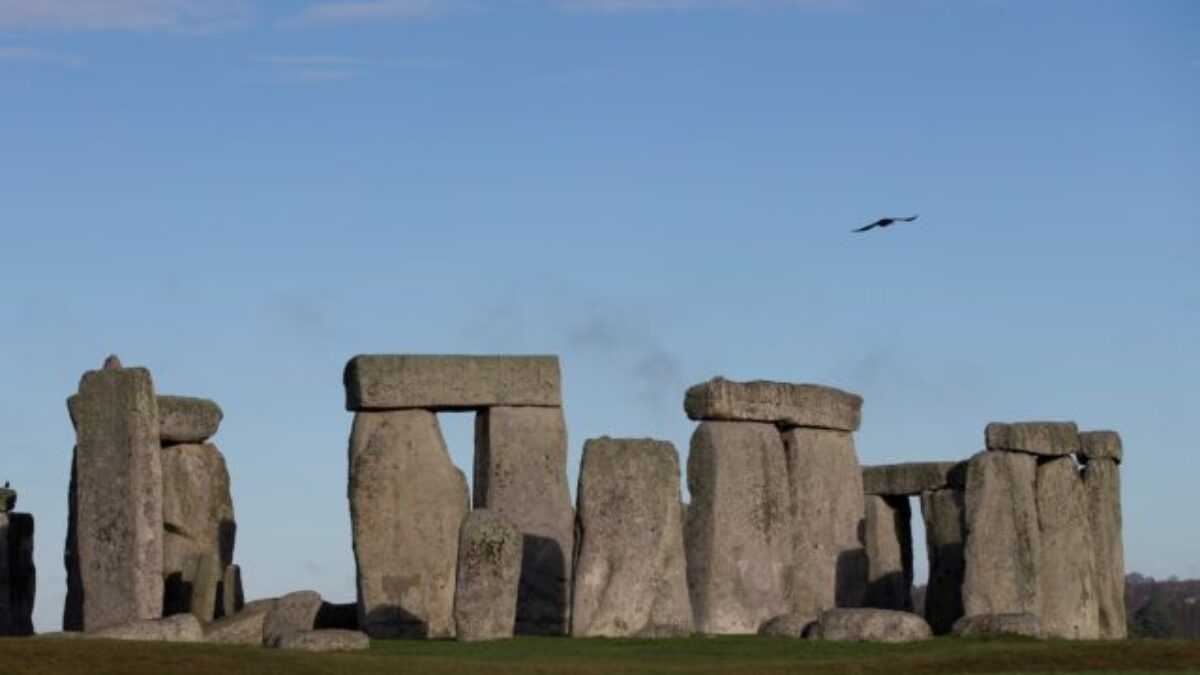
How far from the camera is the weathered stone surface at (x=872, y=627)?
35.2 m

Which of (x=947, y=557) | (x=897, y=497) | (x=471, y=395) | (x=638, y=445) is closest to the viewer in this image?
(x=638, y=445)

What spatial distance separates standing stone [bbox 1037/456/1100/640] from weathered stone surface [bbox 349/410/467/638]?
845cm

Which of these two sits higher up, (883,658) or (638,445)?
(638,445)

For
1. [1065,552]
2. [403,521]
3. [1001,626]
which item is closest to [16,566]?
[403,521]

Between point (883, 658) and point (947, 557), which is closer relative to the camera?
point (883, 658)

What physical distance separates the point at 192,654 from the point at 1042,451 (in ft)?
52.5

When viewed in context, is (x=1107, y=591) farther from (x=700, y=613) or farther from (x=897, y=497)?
(x=700, y=613)

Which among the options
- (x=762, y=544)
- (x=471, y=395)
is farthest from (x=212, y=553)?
(x=762, y=544)

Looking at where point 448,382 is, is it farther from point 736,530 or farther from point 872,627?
point 872,627

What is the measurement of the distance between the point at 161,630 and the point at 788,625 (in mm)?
7829

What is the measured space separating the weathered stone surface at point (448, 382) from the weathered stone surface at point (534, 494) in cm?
26

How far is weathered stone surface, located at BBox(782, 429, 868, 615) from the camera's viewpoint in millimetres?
42844

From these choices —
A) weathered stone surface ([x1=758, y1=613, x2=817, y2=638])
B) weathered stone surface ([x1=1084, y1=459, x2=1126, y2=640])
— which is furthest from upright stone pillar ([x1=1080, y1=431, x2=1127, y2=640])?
weathered stone surface ([x1=758, y1=613, x2=817, y2=638])

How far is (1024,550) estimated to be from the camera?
4156 cm
